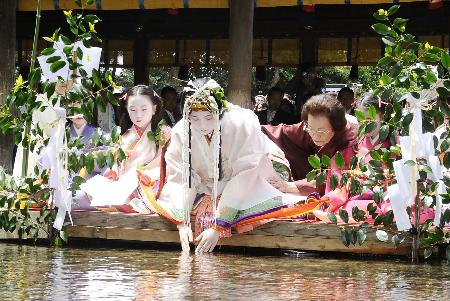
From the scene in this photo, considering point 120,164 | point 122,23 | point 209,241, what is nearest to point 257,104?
point 122,23

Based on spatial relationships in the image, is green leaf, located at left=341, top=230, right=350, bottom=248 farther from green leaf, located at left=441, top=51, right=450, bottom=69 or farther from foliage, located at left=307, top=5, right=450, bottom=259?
green leaf, located at left=441, top=51, right=450, bottom=69

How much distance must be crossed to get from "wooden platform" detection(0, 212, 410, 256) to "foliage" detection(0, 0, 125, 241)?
25 cm

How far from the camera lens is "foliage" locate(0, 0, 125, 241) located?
23.1 ft

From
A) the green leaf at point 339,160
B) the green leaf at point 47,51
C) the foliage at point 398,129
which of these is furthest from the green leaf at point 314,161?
the green leaf at point 47,51

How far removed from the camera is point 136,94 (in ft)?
24.9

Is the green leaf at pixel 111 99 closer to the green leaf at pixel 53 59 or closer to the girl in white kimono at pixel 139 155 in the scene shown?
the green leaf at pixel 53 59

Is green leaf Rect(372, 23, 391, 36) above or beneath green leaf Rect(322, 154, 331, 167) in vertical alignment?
above

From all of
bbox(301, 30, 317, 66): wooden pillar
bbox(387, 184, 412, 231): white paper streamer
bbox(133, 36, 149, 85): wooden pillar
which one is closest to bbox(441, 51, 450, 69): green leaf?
bbox(387, 184, 412, 231): white paper streamer

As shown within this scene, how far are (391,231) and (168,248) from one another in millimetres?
1679

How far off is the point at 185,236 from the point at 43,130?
4.54ft

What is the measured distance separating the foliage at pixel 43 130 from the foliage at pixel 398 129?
1624 mm

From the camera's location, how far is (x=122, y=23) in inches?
552

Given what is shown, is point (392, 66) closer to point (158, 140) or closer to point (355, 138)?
point (355, 138)

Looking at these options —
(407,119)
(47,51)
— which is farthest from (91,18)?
(407,119)
